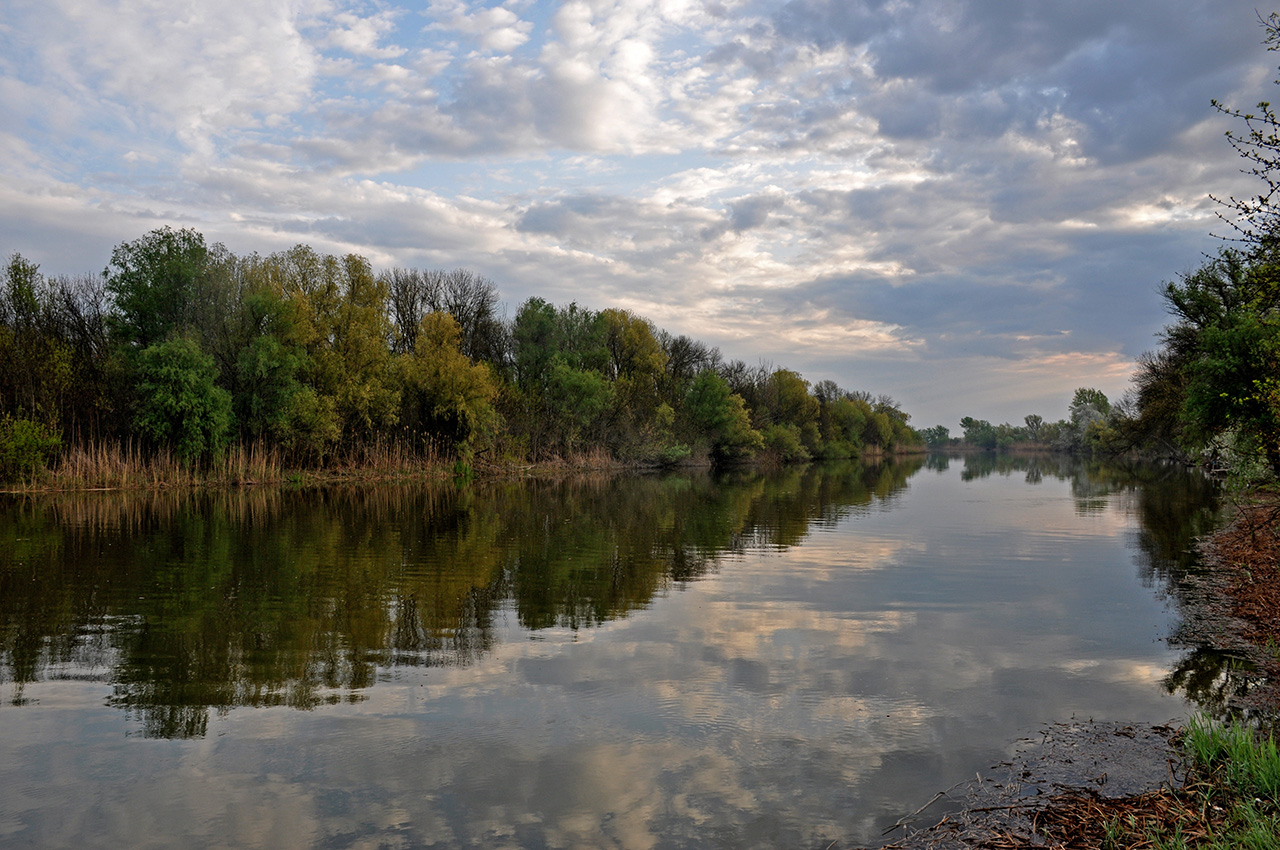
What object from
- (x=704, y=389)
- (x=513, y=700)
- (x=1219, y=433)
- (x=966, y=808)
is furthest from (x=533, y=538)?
(x=704, y=389)

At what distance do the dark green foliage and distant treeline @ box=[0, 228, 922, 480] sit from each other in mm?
79

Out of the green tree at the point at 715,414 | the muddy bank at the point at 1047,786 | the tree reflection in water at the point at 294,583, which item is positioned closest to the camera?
the muddy bank at the point at 1047,786

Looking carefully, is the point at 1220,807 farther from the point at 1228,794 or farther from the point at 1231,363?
the point at 1231,363

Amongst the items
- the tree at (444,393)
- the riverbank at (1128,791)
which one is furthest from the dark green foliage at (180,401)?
the riverbank at (1128,791)

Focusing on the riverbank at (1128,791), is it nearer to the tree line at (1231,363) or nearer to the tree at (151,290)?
the tree line at (1231,363)

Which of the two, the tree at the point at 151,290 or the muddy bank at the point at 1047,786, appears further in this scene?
the tree at the point at 151,290

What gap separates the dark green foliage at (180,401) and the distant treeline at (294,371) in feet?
0.26

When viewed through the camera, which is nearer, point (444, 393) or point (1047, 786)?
point (1047, 786)

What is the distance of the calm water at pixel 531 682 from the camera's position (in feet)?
16.9

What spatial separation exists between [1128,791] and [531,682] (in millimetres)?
5243

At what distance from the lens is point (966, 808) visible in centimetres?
517

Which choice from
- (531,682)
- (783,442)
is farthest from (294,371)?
(783,442)

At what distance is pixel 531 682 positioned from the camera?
7852 mm

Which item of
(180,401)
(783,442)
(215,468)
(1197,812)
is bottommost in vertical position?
(1197,812)
